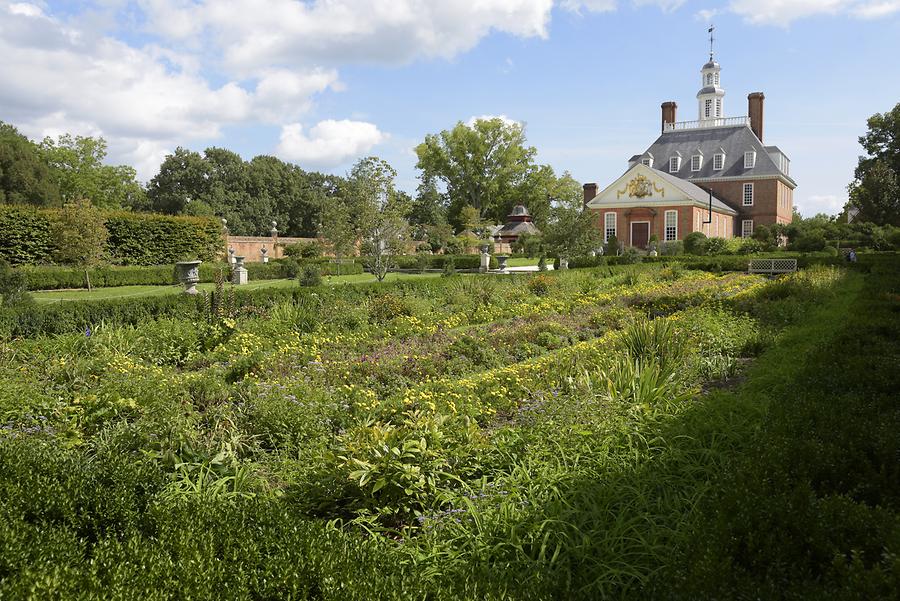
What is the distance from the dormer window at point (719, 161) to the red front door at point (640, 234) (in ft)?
33.8

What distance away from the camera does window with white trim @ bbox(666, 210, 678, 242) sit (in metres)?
39.2

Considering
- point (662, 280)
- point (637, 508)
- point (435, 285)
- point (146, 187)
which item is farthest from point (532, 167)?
point (637, 508)

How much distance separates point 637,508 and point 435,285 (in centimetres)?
1174


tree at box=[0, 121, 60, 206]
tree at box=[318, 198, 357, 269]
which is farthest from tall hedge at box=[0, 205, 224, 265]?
tree at box=[0, 121, 60, 206]

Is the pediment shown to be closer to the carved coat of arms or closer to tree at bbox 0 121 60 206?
the carved coat of arms

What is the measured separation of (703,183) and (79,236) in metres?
41.0

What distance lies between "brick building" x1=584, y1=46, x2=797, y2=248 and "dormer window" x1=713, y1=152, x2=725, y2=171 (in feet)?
0.23

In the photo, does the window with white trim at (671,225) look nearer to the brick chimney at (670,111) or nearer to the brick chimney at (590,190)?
the brick chimney at (590,190)

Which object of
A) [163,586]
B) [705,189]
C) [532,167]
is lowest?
[163,586]

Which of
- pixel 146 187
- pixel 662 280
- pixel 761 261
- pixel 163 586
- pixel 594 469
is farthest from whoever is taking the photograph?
pixel 146 187

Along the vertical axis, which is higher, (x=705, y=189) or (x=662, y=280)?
A: (x=705, y=189)

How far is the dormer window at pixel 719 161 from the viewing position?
45.8 meters

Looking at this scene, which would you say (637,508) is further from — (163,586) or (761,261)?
(761,261)

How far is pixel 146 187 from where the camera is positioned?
55.3 meters
